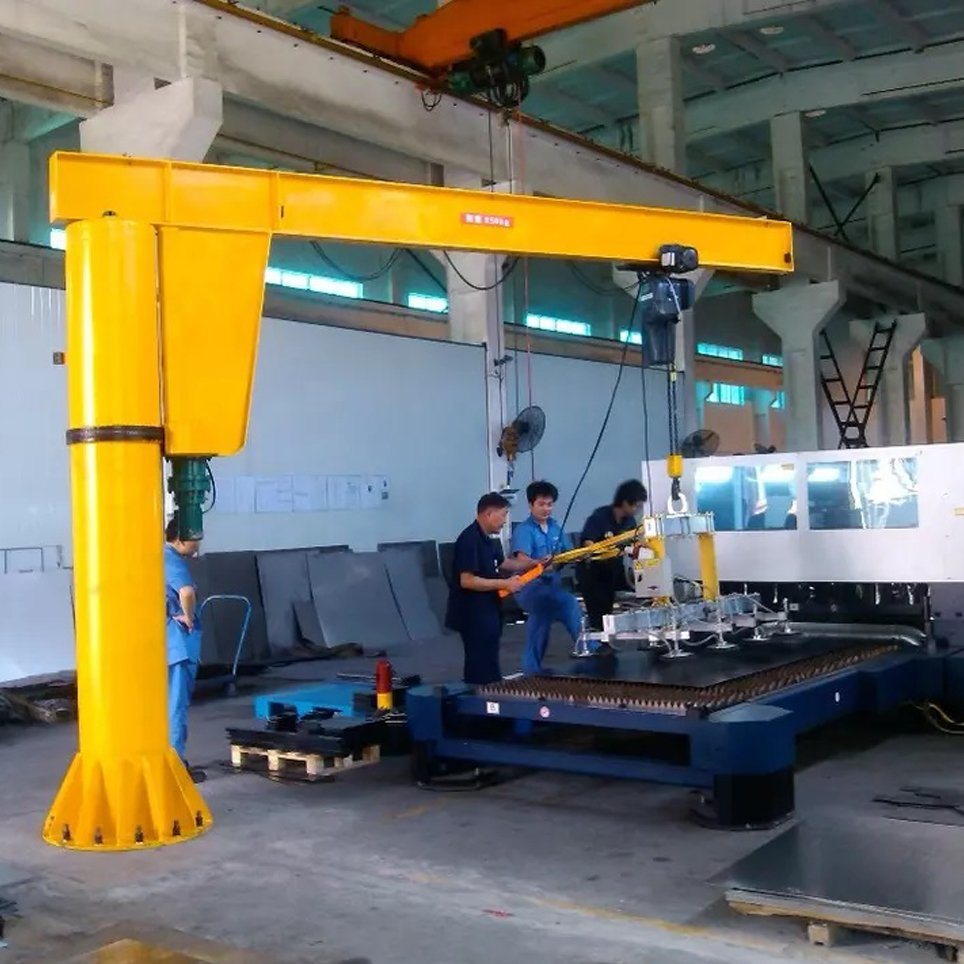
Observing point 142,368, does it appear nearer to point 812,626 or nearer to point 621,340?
point 812,626

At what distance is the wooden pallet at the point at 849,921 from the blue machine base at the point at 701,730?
40.1 inches

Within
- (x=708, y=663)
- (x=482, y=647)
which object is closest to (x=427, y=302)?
→ (x=482, y=647)

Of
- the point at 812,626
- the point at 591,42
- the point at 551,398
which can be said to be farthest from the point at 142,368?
the point at 591,42

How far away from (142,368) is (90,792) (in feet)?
5.54

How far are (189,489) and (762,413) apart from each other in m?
20.5

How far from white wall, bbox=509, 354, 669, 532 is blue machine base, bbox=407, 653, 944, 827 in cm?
680

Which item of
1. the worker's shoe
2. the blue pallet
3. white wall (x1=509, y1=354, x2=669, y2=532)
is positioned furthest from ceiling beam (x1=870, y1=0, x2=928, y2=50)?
the worker's shoe

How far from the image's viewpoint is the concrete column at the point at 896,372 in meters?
19.0

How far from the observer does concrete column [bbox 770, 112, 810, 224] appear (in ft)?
54.9

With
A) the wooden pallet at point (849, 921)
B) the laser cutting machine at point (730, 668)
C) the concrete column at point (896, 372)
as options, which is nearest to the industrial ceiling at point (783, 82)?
the concrete column at point (896, 372)

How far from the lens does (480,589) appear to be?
6.27 meters

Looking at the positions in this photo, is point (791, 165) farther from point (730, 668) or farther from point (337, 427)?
point (730, 668)

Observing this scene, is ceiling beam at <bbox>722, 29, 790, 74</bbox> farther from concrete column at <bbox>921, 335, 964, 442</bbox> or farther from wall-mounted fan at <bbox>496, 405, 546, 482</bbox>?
concrete column at <bbox>921, 335, 964, 442</bbox>

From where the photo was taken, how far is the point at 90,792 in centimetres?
470
